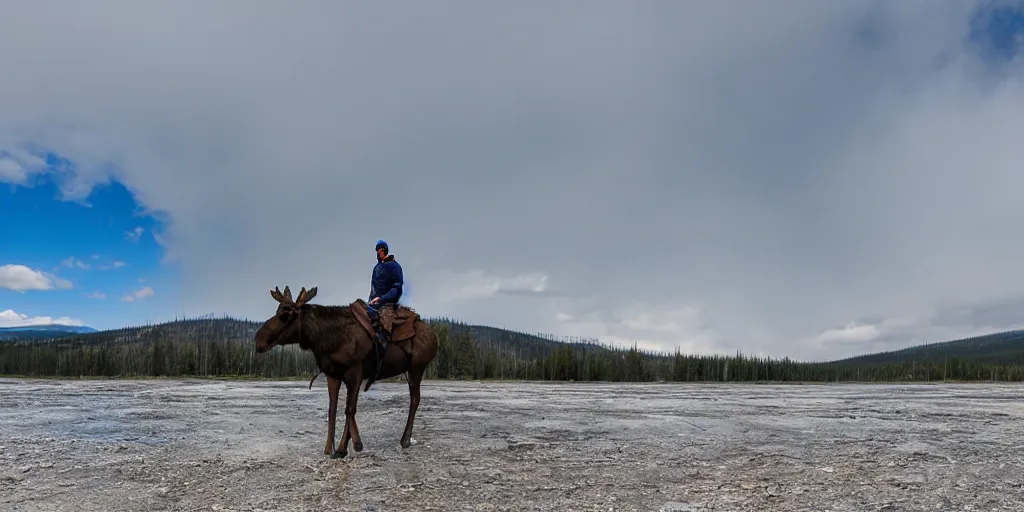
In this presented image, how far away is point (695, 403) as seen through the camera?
20531 millimetres

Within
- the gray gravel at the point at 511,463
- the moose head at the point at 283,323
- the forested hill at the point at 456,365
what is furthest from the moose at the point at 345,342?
the forested hill at the point at 456,365

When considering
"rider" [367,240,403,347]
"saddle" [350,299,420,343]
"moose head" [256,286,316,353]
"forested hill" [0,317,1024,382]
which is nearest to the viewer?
"moose head" [256,286,316,353]

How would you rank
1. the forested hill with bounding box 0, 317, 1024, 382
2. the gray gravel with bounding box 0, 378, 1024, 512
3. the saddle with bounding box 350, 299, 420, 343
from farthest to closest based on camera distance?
the forested hill with bounding box 0, 317, 1024, 382, the saddle with bounding box 350, 299, 420, 343, the gray gravel with bounding box 0, 378, 1024, 512

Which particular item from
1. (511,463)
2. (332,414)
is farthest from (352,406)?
(511,463)

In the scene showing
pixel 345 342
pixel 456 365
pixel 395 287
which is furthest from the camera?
pixel 456 365

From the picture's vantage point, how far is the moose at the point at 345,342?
885cm

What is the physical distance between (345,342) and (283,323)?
981 mm

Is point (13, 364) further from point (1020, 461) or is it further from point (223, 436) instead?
point (1020, 461)

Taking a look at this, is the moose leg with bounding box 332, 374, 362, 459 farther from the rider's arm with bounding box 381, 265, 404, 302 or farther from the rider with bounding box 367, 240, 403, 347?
the rider's arm with bounding box 381, 265, 404, 302

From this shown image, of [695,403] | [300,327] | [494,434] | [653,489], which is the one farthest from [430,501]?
[695,403]

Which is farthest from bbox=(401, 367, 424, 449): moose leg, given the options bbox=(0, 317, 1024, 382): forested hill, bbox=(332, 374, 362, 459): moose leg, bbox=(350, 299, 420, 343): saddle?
bbox=(0, 317, 1024, 382): forested hill

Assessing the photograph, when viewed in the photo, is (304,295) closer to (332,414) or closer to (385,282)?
(385,282)

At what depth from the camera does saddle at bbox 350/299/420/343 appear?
9531 millimetres

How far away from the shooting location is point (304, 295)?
9.03 meters
